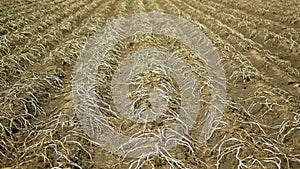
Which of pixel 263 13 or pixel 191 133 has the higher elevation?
pixel 263 13

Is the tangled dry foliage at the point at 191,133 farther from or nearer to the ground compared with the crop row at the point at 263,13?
nearer to the ground

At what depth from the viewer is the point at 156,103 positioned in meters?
4.86

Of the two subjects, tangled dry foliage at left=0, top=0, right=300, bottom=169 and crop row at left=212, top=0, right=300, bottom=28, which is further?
crop row at left=212, top=0, right=300, bottom=28

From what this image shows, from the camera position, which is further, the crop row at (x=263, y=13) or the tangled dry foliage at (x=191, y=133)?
the crop row at (x=263, y=13)

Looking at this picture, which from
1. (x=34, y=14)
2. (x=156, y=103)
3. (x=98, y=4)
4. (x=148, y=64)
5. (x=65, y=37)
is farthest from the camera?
(x=98, y=4)

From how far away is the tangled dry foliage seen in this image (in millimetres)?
3680

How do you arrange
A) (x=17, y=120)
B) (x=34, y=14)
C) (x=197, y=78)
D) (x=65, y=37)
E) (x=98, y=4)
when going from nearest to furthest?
(x=17, y=120) < (x=197, y=78) < (x=65, y=37) < (x=34, y=14) < (x=98, y=4)

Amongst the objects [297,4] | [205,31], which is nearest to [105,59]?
[205,31]

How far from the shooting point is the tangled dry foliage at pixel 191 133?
3.68 metres

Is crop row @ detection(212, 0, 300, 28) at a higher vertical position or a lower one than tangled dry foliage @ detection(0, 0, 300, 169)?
higher

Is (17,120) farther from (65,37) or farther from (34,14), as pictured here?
(34,14)

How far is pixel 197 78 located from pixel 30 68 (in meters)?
3.23

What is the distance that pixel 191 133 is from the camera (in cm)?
432

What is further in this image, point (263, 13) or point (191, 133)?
point (263, 13)
